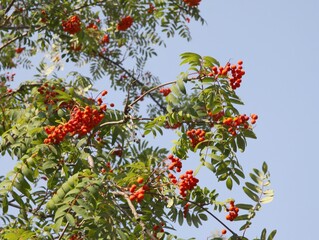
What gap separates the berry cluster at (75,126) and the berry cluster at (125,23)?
5479 millimetres

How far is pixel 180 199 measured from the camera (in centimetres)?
479

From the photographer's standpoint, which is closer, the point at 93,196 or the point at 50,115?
the point at 93,196

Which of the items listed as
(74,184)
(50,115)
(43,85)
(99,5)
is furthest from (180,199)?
(99,5)

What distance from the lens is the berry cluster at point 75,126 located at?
15.6 feet

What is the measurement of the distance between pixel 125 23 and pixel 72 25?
7.00 feet

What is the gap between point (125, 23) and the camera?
10242 millimetres

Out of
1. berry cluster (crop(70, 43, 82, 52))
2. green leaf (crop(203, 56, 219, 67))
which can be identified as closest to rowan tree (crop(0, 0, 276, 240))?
green leaf (crop(203, 56, 219, 67))

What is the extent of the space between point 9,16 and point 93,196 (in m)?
4.92

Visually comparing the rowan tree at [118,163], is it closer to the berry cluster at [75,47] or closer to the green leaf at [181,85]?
the green leaf at [181,85]

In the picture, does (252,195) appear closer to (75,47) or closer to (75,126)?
(75,126)

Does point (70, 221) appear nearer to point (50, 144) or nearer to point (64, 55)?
point (50, 144)

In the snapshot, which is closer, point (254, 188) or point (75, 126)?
point (254, 188)

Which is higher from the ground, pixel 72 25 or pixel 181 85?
pixel 72 25

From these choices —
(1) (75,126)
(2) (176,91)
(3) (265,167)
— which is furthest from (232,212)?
(1) (75,126)
